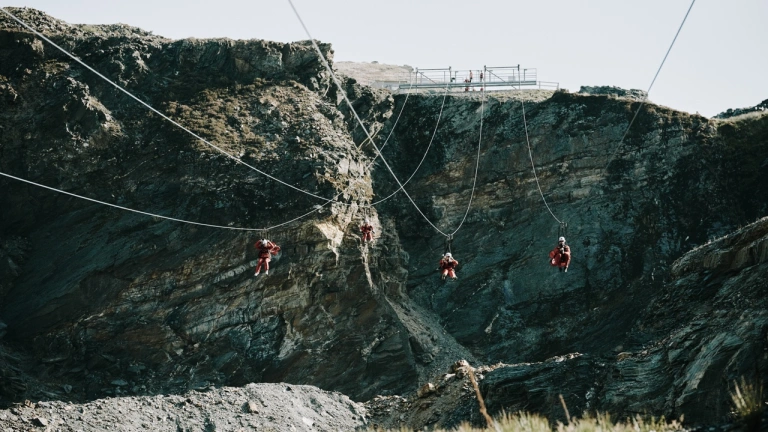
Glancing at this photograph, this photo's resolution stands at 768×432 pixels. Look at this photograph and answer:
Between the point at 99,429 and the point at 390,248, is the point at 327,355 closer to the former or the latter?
the point at 390,248

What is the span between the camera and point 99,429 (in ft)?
94.2

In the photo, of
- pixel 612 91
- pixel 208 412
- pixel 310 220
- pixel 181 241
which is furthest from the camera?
pixel 612 91

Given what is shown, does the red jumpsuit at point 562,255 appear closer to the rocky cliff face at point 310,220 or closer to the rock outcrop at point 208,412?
the rocky cliff face at point 310,220

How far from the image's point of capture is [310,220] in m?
41.4

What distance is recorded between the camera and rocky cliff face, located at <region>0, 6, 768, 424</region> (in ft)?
128

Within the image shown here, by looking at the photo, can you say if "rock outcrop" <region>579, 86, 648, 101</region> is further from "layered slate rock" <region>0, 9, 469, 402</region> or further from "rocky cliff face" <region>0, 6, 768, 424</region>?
"layered slate rock" <region>0, 9, 469, 402</region>

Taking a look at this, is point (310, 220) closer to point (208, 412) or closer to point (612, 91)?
point (208, 412)

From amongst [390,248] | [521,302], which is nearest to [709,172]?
[521,302]

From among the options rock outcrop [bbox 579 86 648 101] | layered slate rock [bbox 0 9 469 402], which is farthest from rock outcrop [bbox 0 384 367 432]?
rock outcrop [bbox 579 86 648 101]

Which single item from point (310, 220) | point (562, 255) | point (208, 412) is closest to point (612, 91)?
point (310, 220)

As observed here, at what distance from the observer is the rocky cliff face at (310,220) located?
128ft


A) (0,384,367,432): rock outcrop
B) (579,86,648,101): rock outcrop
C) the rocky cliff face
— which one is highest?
(579,86,648,101): rock outcrop

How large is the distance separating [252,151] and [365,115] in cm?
778

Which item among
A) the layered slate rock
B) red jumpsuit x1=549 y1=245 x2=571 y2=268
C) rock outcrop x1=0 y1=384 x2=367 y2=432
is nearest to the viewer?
rock outcrop x1=0 y1=384 x2=367 y2=432
